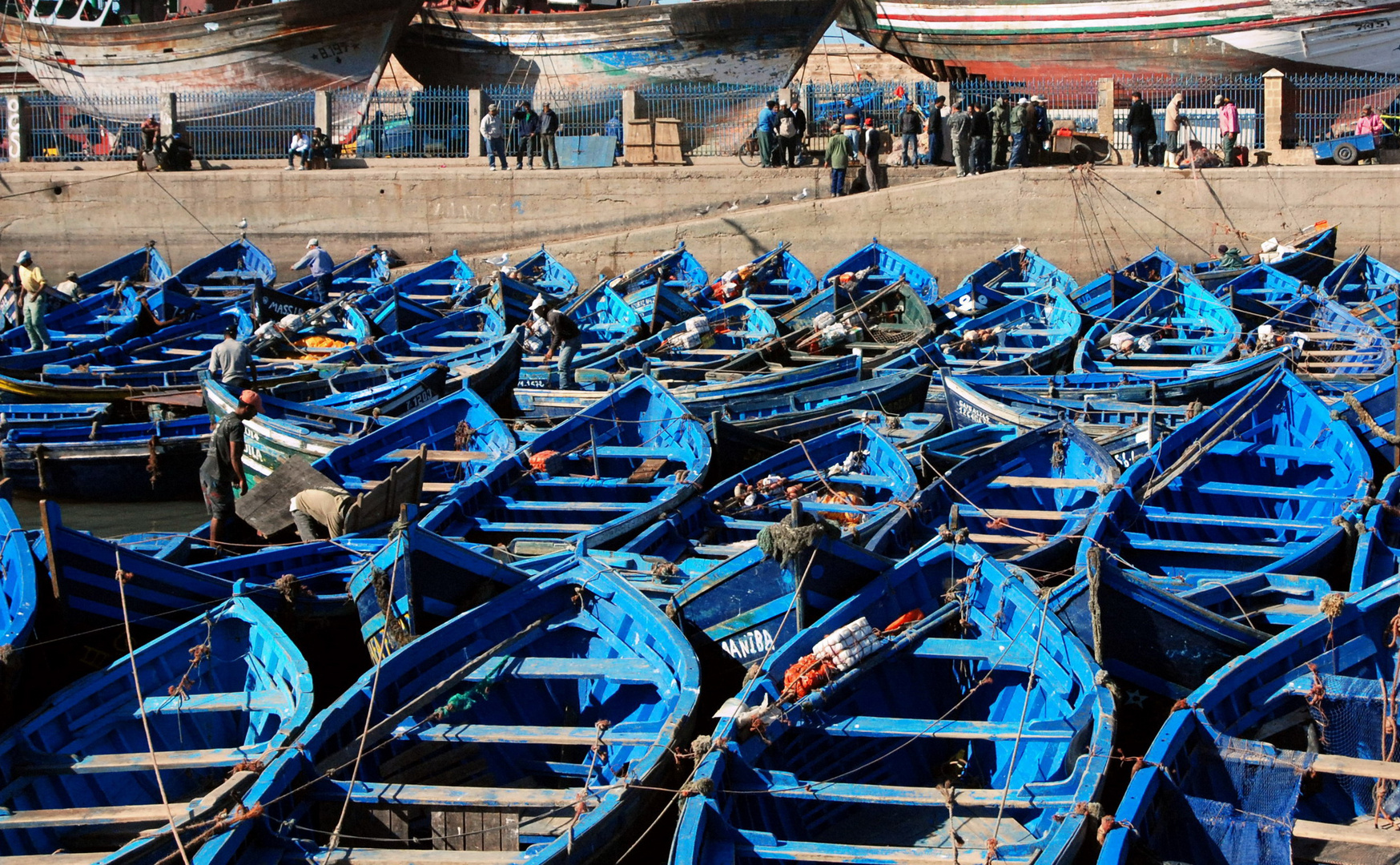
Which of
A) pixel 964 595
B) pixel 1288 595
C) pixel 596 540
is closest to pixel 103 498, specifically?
pixel 596 540

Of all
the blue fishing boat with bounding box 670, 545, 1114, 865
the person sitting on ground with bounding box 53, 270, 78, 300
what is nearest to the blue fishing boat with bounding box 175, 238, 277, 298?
the person sitting on ground with bounding box 53, 270, 78, 300

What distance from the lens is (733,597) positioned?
9773 millimetres

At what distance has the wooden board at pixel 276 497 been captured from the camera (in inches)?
481

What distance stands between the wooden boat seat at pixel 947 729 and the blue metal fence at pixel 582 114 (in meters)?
21.9

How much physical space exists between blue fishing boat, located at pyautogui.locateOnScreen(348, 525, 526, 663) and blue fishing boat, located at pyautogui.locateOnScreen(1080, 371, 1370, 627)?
4306 millimetres

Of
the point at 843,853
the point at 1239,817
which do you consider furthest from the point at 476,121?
the point at 1239,817

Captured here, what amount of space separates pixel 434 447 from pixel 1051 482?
655cm

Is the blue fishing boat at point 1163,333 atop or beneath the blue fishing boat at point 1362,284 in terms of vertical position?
beneath

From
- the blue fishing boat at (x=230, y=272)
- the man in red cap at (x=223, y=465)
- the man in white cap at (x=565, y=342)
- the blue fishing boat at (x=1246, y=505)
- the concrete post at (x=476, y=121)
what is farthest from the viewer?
the concrete post at (x=476, y=121)

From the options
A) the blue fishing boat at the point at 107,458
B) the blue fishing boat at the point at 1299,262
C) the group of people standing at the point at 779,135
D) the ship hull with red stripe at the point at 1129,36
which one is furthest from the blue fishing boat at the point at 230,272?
the ship hull with red stripe at the point at 1129,36

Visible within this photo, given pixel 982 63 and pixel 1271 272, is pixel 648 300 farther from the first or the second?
pixel 982 63

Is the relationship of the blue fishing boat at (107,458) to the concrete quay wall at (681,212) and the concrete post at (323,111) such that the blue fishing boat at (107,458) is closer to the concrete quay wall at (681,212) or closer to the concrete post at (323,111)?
the concrete quay wall at (681,212)

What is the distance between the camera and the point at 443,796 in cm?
788

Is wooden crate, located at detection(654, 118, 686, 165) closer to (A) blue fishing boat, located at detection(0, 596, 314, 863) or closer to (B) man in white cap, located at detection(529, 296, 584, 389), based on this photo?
(B) man in white cap, located at detection(529, 296, 584, 389)
